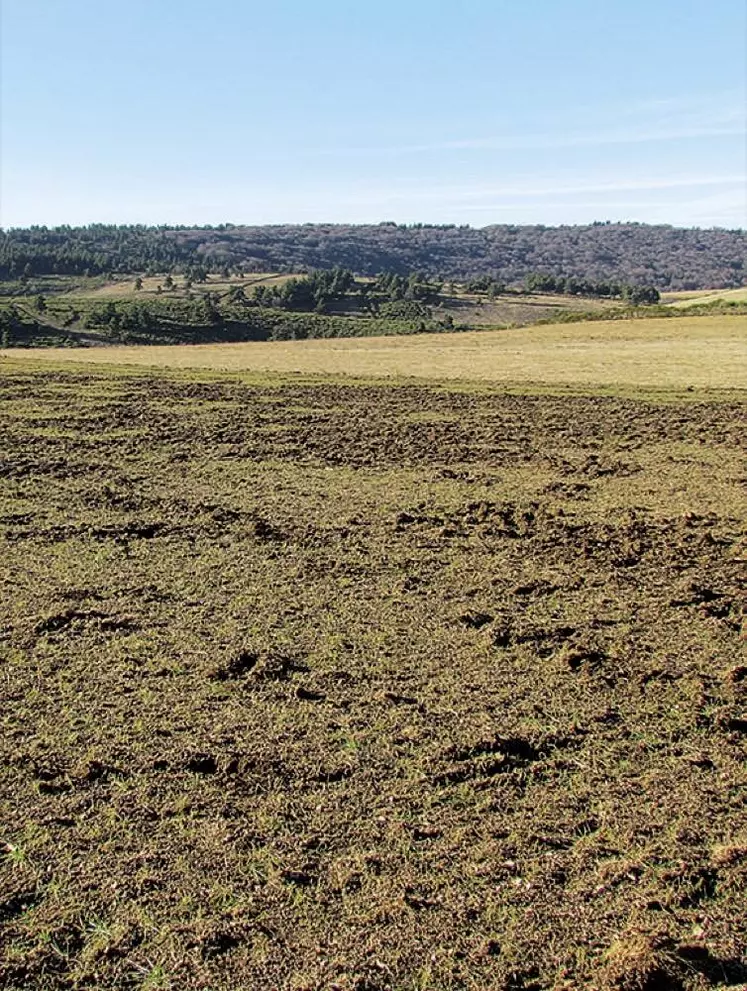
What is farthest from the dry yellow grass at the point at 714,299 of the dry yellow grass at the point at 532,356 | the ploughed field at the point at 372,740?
the ploughed field at the point at 372,740

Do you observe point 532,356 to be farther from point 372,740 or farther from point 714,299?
point 714,299

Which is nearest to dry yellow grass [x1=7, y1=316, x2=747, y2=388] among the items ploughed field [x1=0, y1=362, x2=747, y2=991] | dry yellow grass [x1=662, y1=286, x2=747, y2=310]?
dry yellow grass [x1=662, y1=286, x2=747, y2=310]

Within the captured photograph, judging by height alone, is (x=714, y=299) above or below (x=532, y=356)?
above

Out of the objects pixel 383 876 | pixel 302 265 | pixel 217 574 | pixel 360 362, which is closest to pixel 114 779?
pixel 383 876

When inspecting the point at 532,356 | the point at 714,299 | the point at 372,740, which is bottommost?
the point at 372,740

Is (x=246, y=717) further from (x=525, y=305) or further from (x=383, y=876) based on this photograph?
(x=525, y=305)

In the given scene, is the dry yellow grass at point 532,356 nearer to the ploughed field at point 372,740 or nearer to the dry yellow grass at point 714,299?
the dry yellow grass at point 714,299

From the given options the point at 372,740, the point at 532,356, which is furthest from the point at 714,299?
the point at 372,740

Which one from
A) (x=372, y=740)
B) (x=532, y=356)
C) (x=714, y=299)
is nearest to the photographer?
(x=372, y=740)
